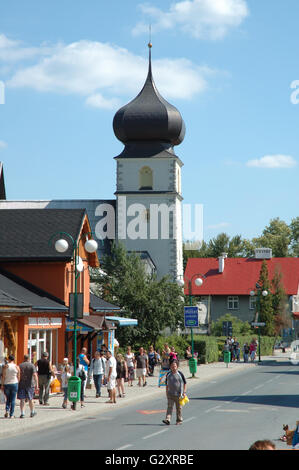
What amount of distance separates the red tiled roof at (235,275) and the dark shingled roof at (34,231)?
5003 centimetres

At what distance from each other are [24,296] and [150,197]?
3921 cm

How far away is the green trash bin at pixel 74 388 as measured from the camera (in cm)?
2317

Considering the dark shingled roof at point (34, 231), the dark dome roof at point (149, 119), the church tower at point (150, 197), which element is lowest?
the dark shingled roof at point (34, 231)

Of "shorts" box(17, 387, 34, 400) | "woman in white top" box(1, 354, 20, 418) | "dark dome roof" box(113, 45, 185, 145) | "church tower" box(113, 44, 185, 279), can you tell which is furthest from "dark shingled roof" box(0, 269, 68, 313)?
"dark dome roof" box(113, 45, 185, 145)

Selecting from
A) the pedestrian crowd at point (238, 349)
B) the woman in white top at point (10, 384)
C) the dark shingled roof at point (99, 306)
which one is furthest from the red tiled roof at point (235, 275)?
the woman in white top at point (10, 384)

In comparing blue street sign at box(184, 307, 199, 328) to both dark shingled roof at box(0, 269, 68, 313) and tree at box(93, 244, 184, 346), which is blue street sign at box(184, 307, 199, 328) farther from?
tree at box(93, 244, 184, 346)

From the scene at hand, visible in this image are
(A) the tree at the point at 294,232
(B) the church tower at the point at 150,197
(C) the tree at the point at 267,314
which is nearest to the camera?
(B) the church tower at the point at 150,197

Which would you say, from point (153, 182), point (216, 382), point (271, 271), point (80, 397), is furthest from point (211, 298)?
point (80, 397)

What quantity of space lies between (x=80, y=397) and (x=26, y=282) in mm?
8749

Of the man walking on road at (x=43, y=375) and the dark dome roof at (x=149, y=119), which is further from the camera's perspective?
the dark dome roof at (x=149, y=119)

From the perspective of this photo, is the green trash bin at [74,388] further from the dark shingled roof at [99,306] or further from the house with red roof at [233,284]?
the house with red roof at [233,284]

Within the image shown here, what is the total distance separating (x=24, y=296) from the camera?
1164 inches

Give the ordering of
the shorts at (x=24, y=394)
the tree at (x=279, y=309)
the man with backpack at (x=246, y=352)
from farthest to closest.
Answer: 1. the tree at (x=279, y=309)
2. the man with backpack at (x=246, y=352)
3. the shorts at (x=24, y=394)
